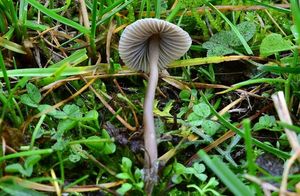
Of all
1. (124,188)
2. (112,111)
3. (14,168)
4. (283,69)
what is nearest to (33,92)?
(112,111)

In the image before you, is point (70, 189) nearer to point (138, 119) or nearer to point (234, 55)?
point (138, 119)

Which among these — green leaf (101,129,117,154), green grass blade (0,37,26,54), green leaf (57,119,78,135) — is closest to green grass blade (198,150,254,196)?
green leaf (101,129,117,154)

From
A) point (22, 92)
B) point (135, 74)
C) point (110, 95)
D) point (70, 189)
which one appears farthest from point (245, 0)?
point (70, 189)

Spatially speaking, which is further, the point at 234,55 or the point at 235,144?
the point at 234,55

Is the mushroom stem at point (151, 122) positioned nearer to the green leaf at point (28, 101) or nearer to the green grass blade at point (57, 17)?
the green grass blade at point (57, 17)

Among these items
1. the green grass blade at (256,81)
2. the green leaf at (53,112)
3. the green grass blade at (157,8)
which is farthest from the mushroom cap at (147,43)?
the green leaf at (53,112)

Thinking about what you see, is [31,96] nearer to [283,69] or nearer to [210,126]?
[210,126]
